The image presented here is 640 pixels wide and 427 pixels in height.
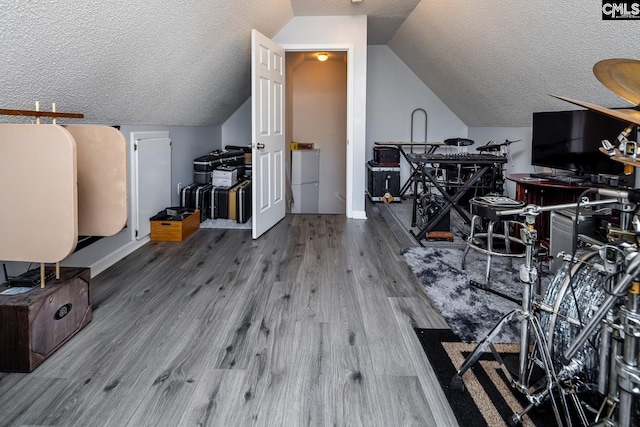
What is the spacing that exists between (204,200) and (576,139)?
12.1ft

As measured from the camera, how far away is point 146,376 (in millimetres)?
1980

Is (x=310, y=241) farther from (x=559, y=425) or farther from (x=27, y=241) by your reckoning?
(x=559, y=425)

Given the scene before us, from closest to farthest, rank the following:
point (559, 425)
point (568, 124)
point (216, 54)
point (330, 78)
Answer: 1. point (559, 425)
2. point (568, 124)
3. point (216, 54)
4. point (330, 78)

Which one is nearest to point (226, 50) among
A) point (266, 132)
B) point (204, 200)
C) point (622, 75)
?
point (266, 132)

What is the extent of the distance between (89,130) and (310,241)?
2347 mm

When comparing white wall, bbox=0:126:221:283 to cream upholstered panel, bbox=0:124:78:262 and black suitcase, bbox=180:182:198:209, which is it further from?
cream upholstered panel, bbox=0:124:78:262

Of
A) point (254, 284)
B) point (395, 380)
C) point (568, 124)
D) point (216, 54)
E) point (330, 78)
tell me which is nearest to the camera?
point (395, 380)

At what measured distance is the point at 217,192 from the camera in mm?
5293

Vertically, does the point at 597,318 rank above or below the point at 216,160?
below

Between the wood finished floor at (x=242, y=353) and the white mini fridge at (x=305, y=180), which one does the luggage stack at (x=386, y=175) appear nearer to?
the white mini fridge at (x=305, y=180)

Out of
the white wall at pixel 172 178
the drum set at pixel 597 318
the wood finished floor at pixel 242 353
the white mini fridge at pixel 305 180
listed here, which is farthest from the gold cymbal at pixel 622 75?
the white mini fridge at pixel 305 180

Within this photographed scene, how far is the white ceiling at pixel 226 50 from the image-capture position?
85.7 inches

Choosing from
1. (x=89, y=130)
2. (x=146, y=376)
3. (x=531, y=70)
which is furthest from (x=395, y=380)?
(x=531, y=70)

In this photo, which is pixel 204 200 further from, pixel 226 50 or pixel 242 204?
pixel 226 50
